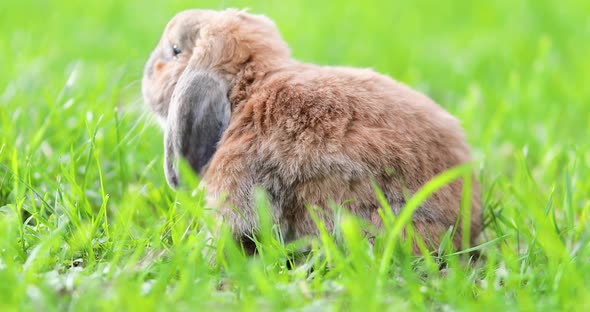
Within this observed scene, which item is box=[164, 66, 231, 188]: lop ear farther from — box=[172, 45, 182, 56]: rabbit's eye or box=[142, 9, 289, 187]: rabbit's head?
box=[172, 45, 182, 56]: rabbit's eye

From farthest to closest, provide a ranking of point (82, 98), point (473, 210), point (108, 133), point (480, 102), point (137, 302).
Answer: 1. point (480, 102)
2. point (82, 98)
3. point (108, 133)
4. point (473, 210)
5. point (137, 302)

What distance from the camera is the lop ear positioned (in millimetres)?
3107

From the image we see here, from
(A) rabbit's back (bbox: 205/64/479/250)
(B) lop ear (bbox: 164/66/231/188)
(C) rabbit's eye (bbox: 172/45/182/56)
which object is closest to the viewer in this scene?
(A) rabbit's back (bbox: 205/64/479/250)

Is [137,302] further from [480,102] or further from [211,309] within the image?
[480,102]

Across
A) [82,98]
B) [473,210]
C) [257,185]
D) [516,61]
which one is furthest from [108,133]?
[516,61]

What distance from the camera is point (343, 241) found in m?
2.69

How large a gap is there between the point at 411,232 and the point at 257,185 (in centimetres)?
66

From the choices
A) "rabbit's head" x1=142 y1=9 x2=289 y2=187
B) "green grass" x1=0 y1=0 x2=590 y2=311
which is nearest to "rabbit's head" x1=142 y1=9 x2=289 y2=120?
"rabbit's head" x1=142 y1=9 x2=289 y2=187

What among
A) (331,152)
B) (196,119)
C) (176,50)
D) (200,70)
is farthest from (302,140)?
(176,50)

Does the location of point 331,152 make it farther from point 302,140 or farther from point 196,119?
point 196,119

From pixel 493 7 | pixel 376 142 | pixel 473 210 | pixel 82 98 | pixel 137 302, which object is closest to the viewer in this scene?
pixel 137 302

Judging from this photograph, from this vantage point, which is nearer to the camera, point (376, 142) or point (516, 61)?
point (376, 142)

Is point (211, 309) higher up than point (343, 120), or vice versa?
point (343, 120)

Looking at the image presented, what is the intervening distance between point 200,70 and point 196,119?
239 mm
